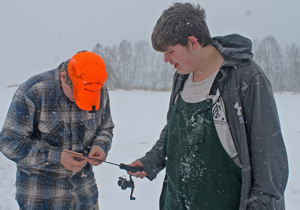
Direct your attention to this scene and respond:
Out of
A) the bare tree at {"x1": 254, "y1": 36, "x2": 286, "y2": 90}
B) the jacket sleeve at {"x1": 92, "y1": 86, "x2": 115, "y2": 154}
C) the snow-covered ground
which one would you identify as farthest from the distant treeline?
the jacket sleeve at {"x1": 92, "y1": 86, "x2": 115, "y2": 154}

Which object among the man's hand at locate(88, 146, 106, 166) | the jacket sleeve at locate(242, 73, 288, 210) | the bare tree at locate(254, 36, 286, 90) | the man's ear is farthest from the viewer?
the bare tree at locate(254, 36, 286, 90)

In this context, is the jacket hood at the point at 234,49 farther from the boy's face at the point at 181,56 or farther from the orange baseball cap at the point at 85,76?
the orange baseball cap at the point at 85,76

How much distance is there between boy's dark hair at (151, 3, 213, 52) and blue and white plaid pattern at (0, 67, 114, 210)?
3.28ft

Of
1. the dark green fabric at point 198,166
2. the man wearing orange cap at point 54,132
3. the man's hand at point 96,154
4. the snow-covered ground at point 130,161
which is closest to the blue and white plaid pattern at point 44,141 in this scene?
the man wearing orange cap at point 54,132

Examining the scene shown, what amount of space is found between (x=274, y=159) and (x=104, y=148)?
143 centimetres

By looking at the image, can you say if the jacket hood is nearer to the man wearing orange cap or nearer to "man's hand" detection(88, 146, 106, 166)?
the man wearing orange cap

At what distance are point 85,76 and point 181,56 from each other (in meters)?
0.76

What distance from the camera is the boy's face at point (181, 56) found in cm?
140

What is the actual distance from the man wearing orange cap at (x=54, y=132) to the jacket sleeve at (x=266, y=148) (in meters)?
1.16

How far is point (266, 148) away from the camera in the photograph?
111 centimetres

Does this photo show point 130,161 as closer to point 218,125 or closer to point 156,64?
point 218,125

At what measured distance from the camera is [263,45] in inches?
1367

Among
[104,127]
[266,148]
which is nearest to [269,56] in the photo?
[104,127]

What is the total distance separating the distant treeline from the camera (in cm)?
3466
